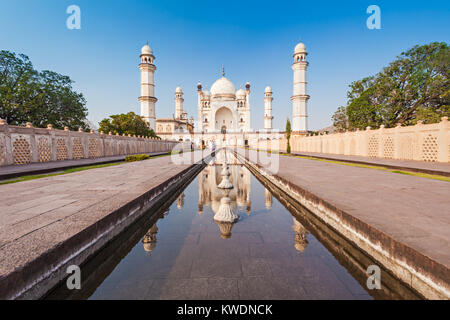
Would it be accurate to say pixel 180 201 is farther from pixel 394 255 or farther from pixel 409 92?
pixel 409 92

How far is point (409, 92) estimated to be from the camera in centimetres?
2208

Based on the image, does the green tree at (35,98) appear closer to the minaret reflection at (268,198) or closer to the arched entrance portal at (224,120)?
the minaret reflection at (268,198)

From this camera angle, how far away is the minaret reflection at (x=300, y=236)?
2752mm

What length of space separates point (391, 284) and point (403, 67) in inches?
1155

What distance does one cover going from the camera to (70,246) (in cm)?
202

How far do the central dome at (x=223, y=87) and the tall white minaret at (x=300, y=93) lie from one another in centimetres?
2185

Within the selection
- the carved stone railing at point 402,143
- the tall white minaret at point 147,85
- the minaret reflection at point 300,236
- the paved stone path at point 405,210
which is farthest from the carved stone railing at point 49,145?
the tall white minaret at point 147,85

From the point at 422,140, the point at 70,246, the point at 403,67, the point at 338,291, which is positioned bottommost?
the point at 338,291

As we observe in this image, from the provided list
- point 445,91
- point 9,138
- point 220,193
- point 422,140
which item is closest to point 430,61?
point 445,91

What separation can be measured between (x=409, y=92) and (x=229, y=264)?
2853 cm

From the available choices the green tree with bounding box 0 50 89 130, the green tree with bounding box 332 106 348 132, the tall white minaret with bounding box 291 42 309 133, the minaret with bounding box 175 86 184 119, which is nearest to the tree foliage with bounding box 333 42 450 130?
the green tree with bounding box 332 106 348 132

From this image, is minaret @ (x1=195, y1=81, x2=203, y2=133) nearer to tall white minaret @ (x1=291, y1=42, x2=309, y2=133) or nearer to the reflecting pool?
tall white minaret @ (x1=291, y1=42, x2=309, y2=133)

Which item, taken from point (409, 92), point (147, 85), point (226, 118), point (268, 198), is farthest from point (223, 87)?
point (268, 198)
